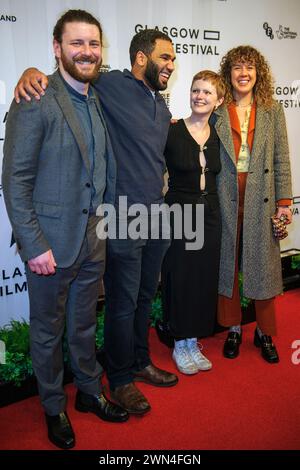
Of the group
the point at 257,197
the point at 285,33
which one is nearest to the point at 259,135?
the point at 257,197

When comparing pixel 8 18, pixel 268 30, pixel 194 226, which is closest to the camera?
pixel 194 226

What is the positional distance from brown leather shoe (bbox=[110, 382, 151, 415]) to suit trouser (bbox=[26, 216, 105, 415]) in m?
0.25

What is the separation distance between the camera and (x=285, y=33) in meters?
4.22

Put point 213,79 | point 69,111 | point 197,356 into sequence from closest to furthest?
1. point 69,111
2. point 213,79
3. point 197,356

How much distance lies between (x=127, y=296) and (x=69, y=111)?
94cm

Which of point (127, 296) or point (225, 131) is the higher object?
point (225, 131)

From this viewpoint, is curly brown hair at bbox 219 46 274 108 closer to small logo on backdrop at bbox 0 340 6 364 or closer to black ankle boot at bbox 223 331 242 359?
black ankle boot at bbox 223 331 242 359

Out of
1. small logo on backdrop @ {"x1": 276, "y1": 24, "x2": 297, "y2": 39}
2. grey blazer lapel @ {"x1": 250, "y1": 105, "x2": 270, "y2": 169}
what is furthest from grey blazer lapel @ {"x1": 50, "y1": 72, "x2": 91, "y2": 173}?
small logo on backdrop @ {"x1": 276, "y1": 24, "x2": 297, "y2": 39}

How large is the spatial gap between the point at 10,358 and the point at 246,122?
191 centimetres

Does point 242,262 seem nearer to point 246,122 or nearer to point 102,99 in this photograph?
point 246,122

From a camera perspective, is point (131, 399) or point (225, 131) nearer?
point (131, 399)

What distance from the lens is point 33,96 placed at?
1808 mm

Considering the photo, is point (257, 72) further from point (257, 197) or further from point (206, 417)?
point (206, 417)

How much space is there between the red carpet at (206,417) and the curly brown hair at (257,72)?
1623 mm
